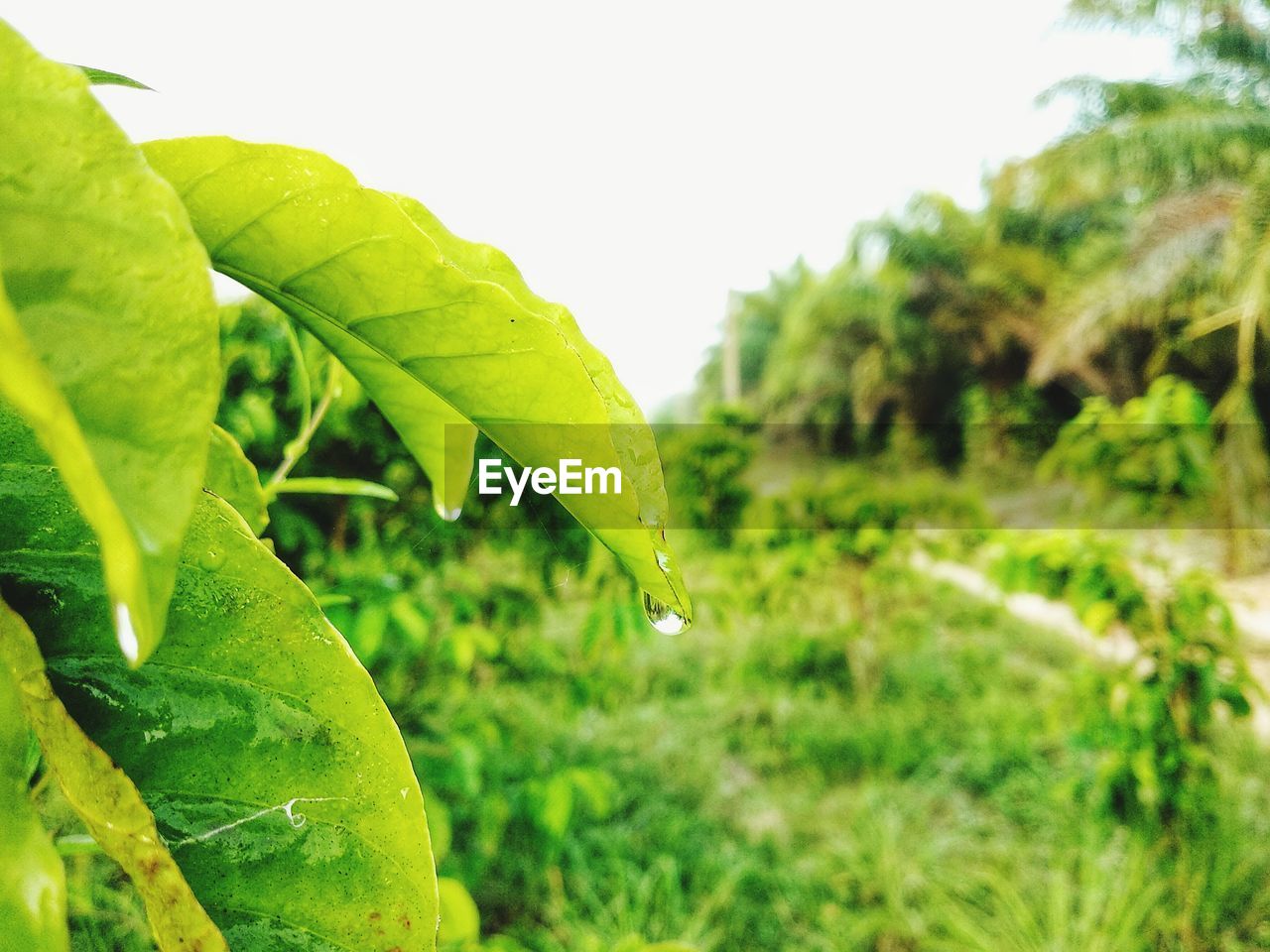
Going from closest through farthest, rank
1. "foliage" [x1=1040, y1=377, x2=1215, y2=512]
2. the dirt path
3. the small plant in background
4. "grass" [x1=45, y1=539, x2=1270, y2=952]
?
"grass" [x1=45, y1=539, x2=1270, y2=952] < "foliage" [x1=1040, y1=377, x2=1215, y2=512] < the dirt path < the small plant in background

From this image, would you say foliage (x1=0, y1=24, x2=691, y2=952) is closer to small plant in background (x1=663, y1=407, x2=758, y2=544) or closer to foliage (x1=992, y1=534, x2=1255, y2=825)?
foliage (x1=992, y1=534, x2=1255, y2=825)

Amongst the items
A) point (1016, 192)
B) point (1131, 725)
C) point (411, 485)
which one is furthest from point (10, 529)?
point (1016, 192)

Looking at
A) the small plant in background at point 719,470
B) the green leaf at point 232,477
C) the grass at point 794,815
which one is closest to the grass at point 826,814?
the grass at point 794,815

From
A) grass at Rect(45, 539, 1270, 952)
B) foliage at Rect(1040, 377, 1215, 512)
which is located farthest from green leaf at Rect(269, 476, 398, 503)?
foliage at Rect(1040, 377, 1215, 512)

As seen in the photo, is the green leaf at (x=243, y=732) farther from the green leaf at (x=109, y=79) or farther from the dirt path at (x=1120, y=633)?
the dirt path at (x=1120, y=633)

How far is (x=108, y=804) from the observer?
16 cm

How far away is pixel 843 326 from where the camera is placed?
10430 millimetres

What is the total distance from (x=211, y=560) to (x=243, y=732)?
4 cm

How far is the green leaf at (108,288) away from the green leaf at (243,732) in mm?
67

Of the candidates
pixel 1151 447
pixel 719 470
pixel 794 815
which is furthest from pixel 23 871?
pixel 719 470

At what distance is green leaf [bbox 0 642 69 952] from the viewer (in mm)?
136

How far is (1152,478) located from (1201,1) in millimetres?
6065

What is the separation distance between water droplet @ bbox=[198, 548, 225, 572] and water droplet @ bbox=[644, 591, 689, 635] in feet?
0.35

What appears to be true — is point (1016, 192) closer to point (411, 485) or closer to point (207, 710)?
point (411, 485)
